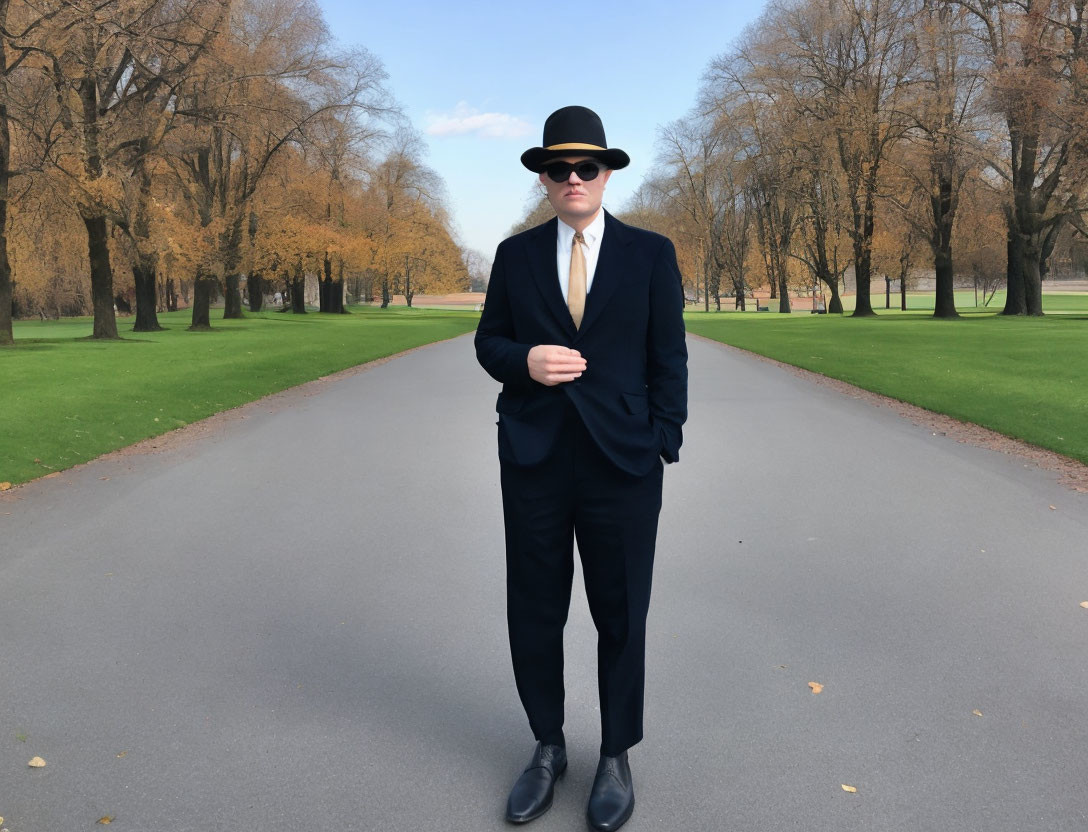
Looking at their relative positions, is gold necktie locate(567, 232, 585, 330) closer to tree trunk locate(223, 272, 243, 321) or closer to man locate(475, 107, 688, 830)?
man locate(475, 107, 688, 830)

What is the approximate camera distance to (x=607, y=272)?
2.75 metres

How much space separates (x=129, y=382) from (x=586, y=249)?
1440 centimetres

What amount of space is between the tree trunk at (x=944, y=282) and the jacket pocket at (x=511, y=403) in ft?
123

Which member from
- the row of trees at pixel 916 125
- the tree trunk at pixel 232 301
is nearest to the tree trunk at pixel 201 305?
the tree trunk at pixel 232 301

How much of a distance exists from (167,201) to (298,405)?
2420 centimetres

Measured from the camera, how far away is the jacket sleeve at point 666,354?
2748 millimetres

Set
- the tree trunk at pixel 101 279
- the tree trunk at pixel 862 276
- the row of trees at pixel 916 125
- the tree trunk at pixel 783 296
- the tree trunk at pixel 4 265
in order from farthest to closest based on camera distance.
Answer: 1. the tree trunk at pixel 783 296
2. the tree trunk at pixel 862 276
3. the row of trees at pixel 916 125
4. the tree trunk at pixel 101 279
5. the tree trunk at pixel 4 265

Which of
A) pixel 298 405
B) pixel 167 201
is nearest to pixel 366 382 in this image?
pixel 298 405

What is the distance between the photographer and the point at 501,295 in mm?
2904

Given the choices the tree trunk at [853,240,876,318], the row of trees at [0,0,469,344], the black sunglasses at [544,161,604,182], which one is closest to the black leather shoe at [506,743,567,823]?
the black sunglasses at [544,161,604,182]

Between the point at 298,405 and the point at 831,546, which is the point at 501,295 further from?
the point at 298,405

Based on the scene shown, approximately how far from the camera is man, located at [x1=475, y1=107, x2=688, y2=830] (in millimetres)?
2713

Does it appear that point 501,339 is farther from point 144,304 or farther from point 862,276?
point 862,276

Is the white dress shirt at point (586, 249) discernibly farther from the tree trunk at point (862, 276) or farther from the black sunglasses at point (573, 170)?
the tree trunk at point (862, 276)
